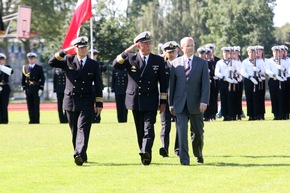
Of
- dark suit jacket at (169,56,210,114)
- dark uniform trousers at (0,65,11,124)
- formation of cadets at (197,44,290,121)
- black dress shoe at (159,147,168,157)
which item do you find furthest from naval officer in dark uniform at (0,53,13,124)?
dark suit jacket at (169,56,210,114)

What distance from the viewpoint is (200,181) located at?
11953mm

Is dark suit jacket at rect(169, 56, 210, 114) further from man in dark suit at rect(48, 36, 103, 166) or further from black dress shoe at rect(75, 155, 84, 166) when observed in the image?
black dress shoe at rect(75, 155, 84, 166)

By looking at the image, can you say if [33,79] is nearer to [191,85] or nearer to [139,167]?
[191,85]

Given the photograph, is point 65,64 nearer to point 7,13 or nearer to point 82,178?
point 82,178

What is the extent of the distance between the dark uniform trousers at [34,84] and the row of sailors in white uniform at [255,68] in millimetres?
5359

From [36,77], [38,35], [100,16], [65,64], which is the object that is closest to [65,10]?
[38,35]

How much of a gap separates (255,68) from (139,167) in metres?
13.5

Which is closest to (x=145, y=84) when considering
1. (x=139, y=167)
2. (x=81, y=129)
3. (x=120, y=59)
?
(x=120, y=59)

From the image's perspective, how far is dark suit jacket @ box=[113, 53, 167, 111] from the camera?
14.4 meters

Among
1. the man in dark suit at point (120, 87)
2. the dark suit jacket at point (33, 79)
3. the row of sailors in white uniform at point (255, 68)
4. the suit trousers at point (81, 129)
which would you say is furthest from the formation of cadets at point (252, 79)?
the suit trousers at point (81, 129)

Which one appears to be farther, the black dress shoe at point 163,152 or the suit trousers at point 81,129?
the black dress shoe at point 163,152

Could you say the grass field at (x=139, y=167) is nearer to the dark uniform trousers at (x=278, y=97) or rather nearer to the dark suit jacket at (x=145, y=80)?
the dark suit jacket at (x=145, y=80)

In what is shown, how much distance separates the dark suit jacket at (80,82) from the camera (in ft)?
48.2

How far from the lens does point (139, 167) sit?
13789 mm
